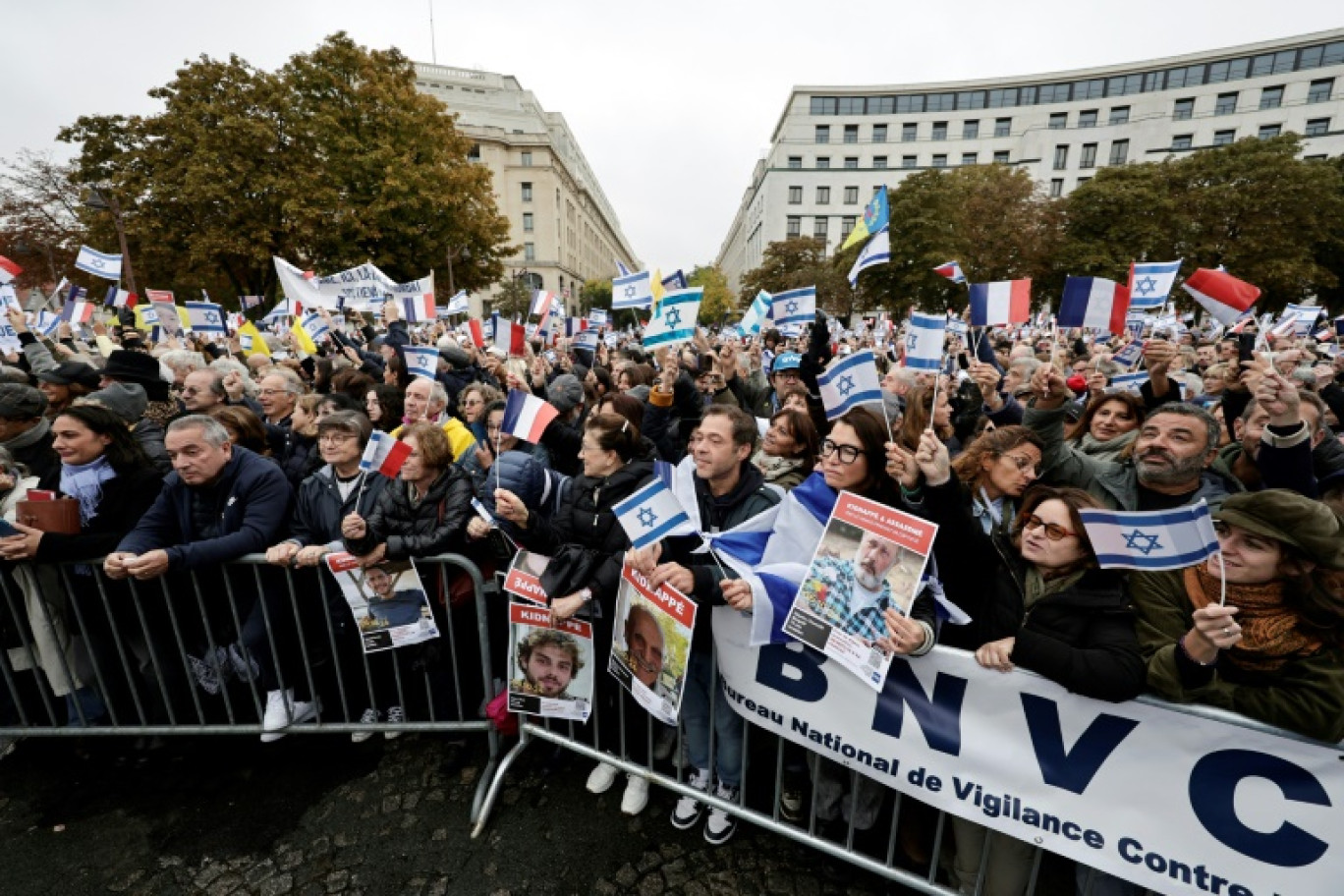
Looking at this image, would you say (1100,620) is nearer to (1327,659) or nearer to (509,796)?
(1327,659)

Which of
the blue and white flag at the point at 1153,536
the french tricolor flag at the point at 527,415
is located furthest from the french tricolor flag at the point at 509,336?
the blue and white flag at the point at 1153,536

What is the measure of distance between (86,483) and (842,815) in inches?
183

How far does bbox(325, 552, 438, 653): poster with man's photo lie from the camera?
124 inches

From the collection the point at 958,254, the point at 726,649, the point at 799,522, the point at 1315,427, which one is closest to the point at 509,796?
the point at 726,649

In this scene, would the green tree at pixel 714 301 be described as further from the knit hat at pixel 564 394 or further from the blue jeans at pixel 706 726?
the blue jeans at pixel 706 726

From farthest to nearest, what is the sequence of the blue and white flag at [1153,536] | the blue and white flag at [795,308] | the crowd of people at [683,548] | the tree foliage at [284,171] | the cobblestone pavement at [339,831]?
the tree foliage at [284,171]
the blue and white flag at [795,308]
the cobblestone pavement at [339,831]
the crowd of people at [683,548]
the blue and white flag at [1153,536]

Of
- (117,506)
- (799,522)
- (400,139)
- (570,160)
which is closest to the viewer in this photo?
(799,522)

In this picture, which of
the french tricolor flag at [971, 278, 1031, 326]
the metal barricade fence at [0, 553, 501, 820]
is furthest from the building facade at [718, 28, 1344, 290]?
the metal barricade fence at [0, 553, 501, 820]

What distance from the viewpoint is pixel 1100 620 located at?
2.05 m

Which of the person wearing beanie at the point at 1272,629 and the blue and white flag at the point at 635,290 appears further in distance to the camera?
the blue and white flag at the point at 635,290

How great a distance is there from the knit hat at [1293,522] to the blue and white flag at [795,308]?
A: 4878 mm

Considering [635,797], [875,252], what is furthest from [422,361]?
[875,252]

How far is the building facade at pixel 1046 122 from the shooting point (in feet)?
164

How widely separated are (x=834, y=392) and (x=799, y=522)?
2.81 ft
